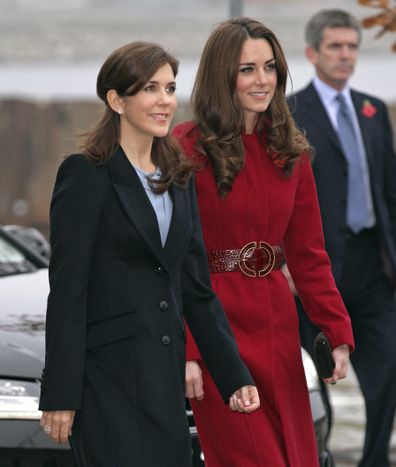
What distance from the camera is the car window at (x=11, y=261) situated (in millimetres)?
6531

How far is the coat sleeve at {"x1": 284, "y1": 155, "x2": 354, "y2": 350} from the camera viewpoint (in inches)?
193

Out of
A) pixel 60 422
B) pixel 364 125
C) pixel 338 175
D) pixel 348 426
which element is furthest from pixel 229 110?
pixel 348 426

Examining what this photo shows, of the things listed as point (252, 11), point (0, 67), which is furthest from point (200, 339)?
point (252, 11)

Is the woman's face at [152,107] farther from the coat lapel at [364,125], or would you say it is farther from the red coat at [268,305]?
the coat lapel at [364,125]

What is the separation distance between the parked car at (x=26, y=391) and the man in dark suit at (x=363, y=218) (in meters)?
0.50

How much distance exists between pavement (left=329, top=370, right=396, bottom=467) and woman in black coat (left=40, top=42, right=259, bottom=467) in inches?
138

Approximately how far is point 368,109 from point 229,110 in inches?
72.8

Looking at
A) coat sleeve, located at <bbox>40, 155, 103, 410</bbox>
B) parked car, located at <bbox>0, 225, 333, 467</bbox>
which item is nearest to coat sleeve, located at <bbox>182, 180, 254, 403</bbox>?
coat sleeve, located at <bbox>40, 155, 103, 410</bbox>

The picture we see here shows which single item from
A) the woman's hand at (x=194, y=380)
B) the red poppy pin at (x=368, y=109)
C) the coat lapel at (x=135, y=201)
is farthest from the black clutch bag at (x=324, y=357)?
the red poppy pin at (x=368, y=109)

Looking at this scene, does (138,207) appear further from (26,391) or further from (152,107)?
→ (26,391)

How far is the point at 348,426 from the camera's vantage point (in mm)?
8664

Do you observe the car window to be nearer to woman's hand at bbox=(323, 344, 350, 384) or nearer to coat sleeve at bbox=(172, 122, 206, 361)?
coat sleeve at bbox=(172, 122, 206, 361)

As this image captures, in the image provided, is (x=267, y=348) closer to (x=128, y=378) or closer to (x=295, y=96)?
(x=128, y=378)

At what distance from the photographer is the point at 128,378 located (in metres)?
4.16
